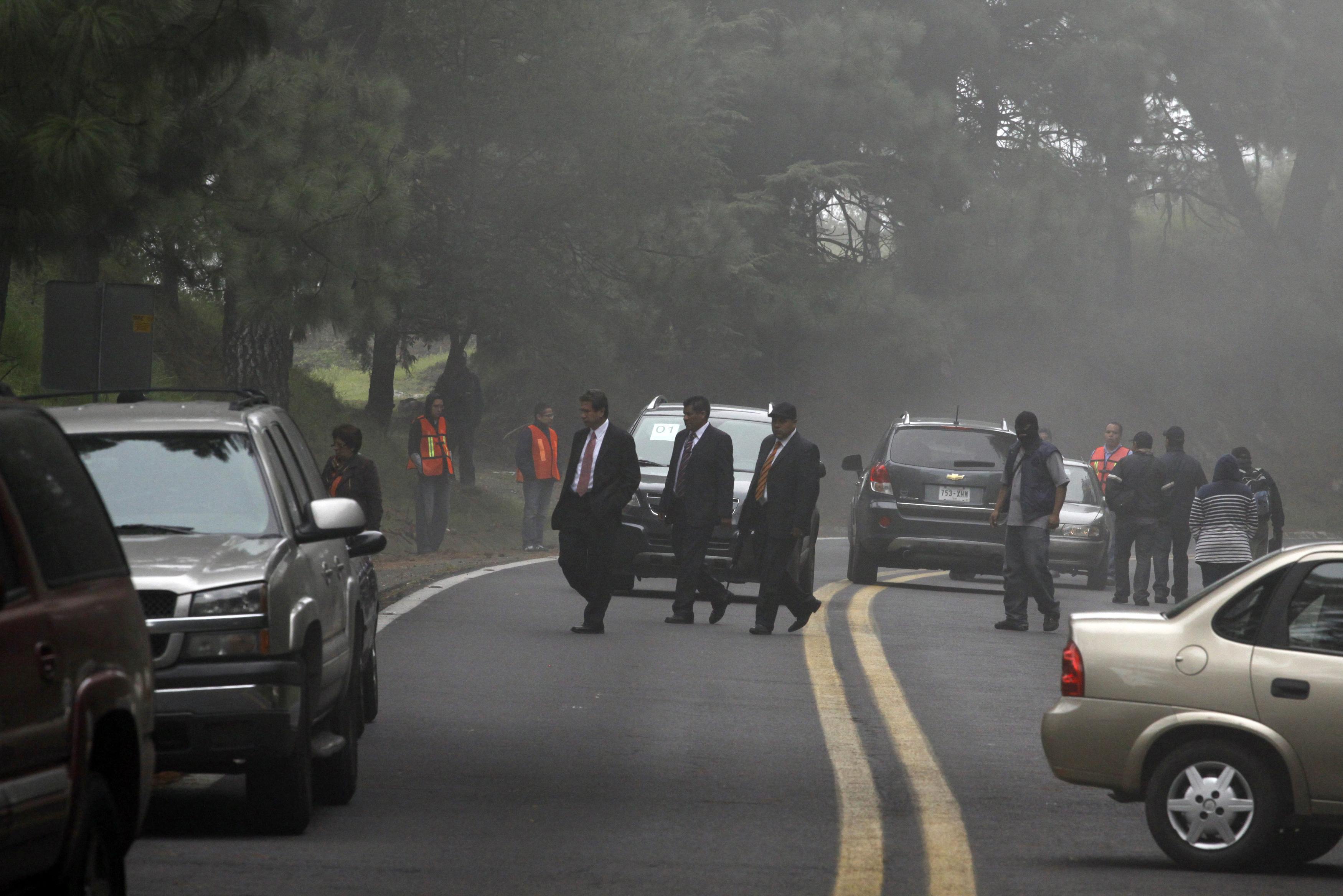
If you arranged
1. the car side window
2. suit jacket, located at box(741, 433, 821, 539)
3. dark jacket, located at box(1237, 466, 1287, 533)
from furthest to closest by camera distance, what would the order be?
dark jacket, located at box(1237, 466, 1287, 533)
suit jacket, located at box(741, 433, 821, 539)
the car side window

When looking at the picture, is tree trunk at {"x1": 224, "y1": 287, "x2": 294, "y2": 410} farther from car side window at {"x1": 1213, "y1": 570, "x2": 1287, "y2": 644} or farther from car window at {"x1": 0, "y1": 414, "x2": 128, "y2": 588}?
car window at {"x1": 0, "y1": 414, "x2": 128, "y2": 588}

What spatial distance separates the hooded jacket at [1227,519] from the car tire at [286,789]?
1150 cm

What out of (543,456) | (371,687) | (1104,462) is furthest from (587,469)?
(1104,462)

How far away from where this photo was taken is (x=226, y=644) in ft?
23.3

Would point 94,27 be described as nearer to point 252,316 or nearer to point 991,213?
point 252,316

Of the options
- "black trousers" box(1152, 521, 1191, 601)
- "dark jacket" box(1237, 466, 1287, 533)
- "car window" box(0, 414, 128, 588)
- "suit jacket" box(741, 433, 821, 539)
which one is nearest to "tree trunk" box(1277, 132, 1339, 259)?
"black trousers" box(1152, 521, 1191, 601)

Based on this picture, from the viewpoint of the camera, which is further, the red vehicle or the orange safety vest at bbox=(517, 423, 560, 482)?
the orange safety vest at bbox=(517, 423, 560, 482)

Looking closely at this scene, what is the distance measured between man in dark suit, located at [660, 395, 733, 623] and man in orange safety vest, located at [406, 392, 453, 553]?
29.4 ft

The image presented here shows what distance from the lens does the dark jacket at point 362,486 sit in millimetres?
13297

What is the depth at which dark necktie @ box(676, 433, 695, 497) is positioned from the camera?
15.7 meters

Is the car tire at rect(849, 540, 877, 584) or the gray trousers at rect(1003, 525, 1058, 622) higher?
the gray trousers at rect(1003, 525, 1058, 622)

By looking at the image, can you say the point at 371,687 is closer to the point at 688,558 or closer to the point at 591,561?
the point at 591,561

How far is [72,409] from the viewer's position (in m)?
8.28

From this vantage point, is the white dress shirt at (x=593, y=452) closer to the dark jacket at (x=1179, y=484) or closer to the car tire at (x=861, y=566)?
the car tire at (x=861, y=566)
